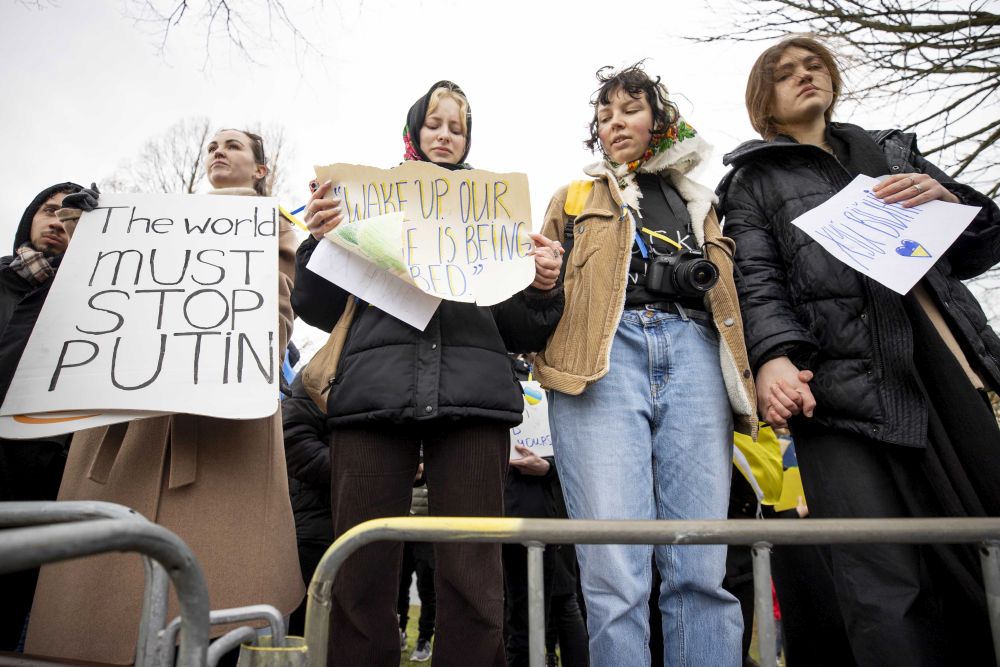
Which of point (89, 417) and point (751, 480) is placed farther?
point (751, 480)

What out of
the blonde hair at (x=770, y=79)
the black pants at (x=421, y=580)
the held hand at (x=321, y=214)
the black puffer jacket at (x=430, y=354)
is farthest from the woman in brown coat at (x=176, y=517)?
the black pants at (x=421, y=580)

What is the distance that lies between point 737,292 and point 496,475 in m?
0.98

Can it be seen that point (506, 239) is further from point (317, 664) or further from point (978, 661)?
point (978, 661)

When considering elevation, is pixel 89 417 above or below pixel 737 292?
below

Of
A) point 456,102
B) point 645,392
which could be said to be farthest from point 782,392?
point 456,102

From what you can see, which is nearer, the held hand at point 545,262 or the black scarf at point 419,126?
the held hand at point 545,262

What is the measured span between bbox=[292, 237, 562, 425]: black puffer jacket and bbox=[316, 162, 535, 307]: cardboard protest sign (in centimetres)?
11

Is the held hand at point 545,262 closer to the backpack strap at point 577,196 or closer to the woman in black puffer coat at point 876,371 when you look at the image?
the backpack strap at point 577,196

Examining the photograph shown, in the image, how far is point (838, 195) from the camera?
6.55 ft

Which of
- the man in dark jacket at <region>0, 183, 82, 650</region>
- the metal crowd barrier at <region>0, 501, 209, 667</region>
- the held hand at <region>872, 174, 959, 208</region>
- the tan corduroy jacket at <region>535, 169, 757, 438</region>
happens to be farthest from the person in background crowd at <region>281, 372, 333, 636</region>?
the held hand at <region>872, 174, 959, 208</region>

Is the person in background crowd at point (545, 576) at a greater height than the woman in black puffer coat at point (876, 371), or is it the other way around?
the woman in black puffer coat at point (876, 371)

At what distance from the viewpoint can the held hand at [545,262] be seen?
2010 mm

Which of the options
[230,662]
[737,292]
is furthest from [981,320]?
[230,662]

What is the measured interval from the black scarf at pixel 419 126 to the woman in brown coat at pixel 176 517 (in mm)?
1012
